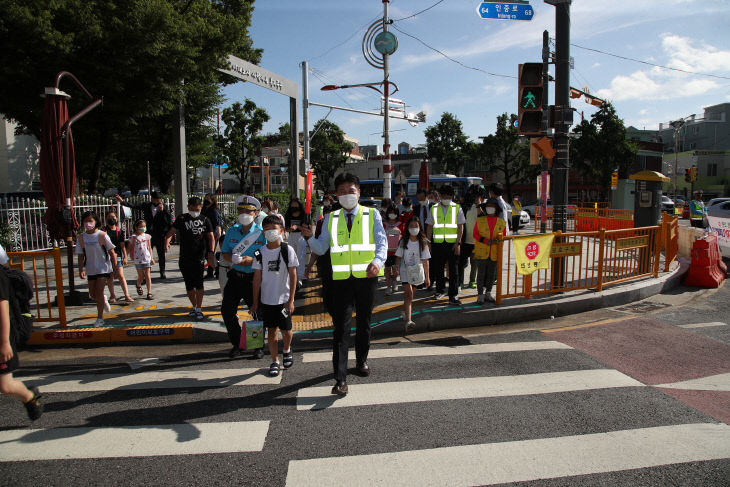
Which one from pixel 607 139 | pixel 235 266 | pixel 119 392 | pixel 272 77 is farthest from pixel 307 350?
pixel 607 139

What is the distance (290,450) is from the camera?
11.1ft

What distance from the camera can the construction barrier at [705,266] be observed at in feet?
31.4

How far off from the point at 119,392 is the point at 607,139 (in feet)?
137

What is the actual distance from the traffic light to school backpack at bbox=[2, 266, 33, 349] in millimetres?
7433

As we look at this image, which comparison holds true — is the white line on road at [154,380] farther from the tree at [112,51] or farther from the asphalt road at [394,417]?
the tree at [112,51]

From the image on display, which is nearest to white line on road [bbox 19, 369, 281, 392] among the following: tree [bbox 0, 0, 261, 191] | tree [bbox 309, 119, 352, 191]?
tree [bbox 0, 0, 261, 191]

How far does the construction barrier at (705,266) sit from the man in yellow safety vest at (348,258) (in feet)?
27.6

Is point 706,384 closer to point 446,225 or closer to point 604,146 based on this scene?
point 446,225

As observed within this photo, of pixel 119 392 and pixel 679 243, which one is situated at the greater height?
pixel 679 243

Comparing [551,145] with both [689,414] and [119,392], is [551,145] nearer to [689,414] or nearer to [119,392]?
[689,414]

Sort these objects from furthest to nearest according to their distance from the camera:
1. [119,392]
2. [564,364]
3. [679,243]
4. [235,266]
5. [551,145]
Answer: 1. [679,243]
2. [551,145]
3. [235,266]
4. [564,364]
5. [119,392]

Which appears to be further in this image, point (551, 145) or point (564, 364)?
point (551, 145)

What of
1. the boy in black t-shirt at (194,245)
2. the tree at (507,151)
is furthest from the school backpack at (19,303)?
the tree at (507,151)

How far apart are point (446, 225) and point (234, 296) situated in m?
3.54
